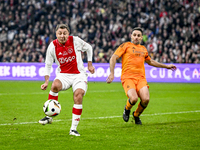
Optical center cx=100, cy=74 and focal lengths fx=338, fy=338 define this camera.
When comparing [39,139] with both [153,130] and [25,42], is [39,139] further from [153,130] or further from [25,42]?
[25,42]

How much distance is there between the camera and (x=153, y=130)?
666 centimetres

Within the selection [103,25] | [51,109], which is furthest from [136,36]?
[103,25]

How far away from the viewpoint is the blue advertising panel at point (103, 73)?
19438 millimetres

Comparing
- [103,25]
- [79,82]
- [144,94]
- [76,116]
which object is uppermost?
[103,25]

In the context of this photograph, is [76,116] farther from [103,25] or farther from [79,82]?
[103,25]

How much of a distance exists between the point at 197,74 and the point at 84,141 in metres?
15.1

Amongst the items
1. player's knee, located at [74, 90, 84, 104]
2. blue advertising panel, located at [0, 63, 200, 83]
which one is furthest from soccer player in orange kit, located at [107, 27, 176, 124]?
blue advertising panel, located at [0, 63, 200, 83]

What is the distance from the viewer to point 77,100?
6066mm

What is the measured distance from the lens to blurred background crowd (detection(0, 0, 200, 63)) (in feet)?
73.3

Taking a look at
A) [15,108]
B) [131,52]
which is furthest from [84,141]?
[15,108]

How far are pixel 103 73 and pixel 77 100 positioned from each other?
13739 mm

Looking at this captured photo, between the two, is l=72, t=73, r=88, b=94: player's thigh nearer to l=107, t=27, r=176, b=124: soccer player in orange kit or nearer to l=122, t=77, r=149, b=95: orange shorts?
l=107, t=27, r=176, b=124: soccer player in orange kit

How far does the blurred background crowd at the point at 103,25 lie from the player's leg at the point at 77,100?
1523cm

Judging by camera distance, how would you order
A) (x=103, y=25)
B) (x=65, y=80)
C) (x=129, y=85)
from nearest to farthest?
(x=65, y=80) → (x=129, y=85) → (x=103, y=25)
